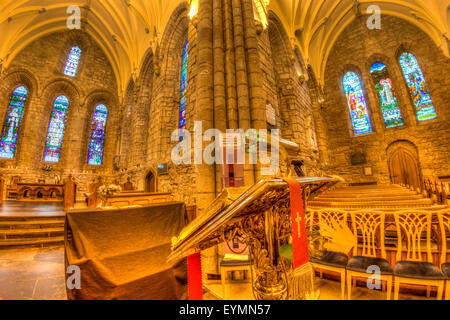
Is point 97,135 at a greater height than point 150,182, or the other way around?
point 97,135

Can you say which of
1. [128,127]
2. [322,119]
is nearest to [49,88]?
[128,127]

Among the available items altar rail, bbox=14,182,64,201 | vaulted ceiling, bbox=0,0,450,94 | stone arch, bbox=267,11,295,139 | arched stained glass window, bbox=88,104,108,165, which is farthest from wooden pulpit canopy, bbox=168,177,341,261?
arched stained glass window, bbox=88,104,108,165

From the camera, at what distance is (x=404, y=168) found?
886cm

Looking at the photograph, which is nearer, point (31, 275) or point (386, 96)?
point (31, 275)

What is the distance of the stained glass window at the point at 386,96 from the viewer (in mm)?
9625

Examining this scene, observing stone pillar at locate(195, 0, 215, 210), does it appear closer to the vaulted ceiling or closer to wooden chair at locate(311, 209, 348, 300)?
wooden chair at locate(311, 209, 348, 300)

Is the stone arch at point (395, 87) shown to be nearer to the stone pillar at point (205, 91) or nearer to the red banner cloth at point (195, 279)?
the stone pillar at point (205, 91)

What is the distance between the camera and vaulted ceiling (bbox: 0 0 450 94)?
27.1 ft

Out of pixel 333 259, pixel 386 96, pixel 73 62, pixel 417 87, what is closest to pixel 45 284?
pixel 333 259

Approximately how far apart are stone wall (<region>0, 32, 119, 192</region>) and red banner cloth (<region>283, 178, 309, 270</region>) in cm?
1326

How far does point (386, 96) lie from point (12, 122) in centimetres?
2174

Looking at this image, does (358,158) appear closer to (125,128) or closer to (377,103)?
(377,103)

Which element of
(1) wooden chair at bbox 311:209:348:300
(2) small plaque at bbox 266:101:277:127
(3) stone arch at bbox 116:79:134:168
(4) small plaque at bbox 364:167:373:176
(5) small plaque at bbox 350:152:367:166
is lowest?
(1) wooden chair at bbox 311:209:348:300

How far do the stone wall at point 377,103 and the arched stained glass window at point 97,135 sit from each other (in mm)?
15251
